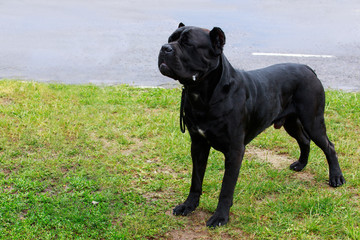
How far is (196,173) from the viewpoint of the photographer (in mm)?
3922

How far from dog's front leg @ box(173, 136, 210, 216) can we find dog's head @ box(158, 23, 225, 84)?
2.44ft

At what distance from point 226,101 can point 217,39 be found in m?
0.52

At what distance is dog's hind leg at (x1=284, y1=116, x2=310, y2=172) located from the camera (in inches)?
181

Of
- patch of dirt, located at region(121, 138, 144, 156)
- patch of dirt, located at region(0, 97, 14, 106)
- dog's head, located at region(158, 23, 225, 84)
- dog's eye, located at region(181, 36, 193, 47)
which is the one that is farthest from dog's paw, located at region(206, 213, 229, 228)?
patch of dirt, located at region(0, 97, 14, 106)

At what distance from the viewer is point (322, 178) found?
4.60 metres

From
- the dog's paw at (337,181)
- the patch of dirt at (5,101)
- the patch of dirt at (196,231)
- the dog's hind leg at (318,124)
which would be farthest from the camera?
the patch of dirt at (5,101)

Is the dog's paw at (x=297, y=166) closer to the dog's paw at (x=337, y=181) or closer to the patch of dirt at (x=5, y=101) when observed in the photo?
the dog's paw at (x=337, y=181)

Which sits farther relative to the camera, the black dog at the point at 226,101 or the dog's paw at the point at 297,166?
the dog's paw at the point at 297,166

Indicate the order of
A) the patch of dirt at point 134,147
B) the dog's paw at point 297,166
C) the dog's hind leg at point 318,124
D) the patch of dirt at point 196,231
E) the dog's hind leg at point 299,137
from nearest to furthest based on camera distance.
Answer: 1. the patch of dirt at point 196,231
2. the dog's hind leg at point 318,124
3. the dog's hind leg at point 299,137
4. the dog's paw at point 297,166
5. the patch of dirt at point 134,147

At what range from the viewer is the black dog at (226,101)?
3257 mm

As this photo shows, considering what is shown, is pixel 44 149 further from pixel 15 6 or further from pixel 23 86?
pixel 15 6

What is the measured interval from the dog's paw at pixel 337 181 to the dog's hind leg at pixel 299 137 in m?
0.42

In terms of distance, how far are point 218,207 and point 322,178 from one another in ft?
4.82

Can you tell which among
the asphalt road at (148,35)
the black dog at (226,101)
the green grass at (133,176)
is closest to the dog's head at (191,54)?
the black dog at (226,101)
